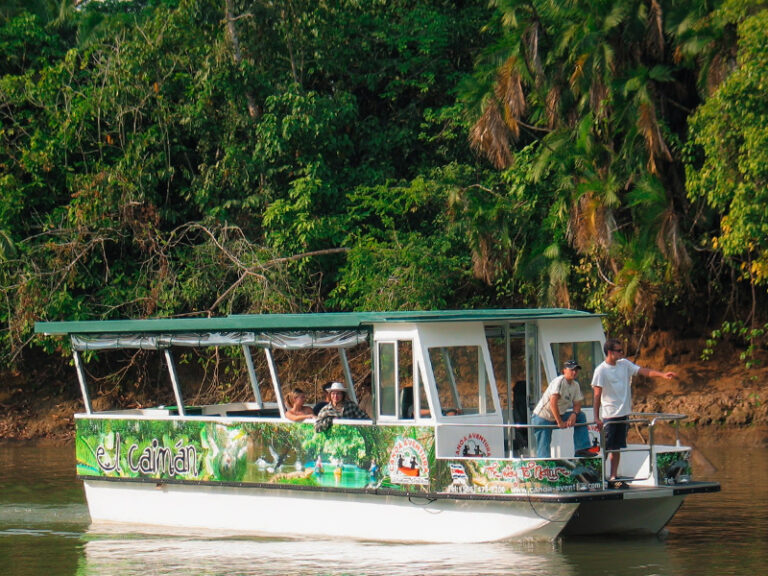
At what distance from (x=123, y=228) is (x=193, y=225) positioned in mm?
1385

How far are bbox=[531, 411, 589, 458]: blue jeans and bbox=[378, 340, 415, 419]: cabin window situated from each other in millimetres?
1223

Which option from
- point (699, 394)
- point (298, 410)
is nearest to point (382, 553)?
point (298, 410)

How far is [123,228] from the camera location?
24.6 meters

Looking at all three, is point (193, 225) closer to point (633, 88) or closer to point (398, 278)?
point (398, 278)

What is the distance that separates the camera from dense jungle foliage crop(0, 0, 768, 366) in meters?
20.2

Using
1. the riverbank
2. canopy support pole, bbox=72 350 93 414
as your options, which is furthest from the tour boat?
the riverbank

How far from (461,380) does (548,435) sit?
40.4 inches

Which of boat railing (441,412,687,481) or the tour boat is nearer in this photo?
boat railing (441,412,687,481)

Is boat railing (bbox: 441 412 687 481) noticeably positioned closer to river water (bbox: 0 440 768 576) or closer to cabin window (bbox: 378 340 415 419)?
cabin window (bbox: 378 340 415 419)

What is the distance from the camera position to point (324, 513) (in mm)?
12859

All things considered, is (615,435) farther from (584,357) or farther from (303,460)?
(303,460)

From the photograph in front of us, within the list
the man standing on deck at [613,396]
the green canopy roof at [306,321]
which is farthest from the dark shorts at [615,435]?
the green canopy roof at [306,321]

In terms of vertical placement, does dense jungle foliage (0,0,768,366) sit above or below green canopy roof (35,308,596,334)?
above

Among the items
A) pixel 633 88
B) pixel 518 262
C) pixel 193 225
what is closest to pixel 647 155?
pixel 633 88
